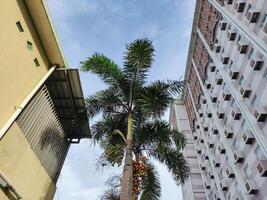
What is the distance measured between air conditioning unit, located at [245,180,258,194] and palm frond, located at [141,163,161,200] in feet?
41.4

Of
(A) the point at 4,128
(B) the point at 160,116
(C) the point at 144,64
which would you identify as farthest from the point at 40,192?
(C) the point at 144,64

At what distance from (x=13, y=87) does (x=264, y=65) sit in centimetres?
1965

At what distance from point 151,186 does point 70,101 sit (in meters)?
5.34

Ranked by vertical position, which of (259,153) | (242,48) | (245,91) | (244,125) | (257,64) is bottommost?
(259,153)

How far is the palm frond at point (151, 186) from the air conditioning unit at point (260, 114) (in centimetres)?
1181

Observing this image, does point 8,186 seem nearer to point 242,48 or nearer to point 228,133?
point 242,48

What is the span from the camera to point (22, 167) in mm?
9758

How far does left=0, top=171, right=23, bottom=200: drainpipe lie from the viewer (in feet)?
27.2

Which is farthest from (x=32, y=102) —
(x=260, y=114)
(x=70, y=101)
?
(x=260, y=114)

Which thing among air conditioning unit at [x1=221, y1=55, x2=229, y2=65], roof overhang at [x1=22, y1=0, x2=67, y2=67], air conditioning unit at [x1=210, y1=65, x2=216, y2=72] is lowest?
roof overhang at [x1=22, y1=0, x2=67, y2=67]

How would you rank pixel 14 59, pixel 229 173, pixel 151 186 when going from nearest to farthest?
pixel 14 59 → pixel 151 186 → pixel 229 173

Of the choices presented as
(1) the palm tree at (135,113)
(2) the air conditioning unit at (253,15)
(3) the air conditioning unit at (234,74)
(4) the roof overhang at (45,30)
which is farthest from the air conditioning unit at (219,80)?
(4) the roof overhang at (45,30)

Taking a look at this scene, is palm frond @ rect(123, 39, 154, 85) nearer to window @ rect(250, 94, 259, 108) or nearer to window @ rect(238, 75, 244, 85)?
window @ rect(250, 94, 259, 108)

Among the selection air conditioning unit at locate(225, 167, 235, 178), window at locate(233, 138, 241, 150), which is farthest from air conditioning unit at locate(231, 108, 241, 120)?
air conditioning unit at locate(225, 167, 235, 178)
